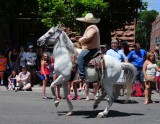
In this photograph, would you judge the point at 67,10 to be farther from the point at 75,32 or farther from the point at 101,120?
the point at 101,120

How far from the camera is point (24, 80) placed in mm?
18609

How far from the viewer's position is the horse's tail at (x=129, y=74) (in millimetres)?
12219

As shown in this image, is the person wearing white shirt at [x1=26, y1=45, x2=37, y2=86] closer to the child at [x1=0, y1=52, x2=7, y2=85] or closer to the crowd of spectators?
the crowd of spectators

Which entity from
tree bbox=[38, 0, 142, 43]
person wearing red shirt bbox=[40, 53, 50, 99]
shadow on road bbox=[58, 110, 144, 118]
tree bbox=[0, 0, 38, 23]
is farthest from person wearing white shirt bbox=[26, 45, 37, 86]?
shadow on road bbox=[58, 110, 144, 118]

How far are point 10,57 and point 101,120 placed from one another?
10603 mm

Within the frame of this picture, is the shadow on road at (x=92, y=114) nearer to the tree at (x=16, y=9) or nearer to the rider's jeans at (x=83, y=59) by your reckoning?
the rider's jeans at (x=83, y=59)

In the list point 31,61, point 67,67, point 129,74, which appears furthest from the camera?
point 31,61

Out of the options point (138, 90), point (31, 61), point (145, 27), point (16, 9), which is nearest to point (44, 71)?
point (138, 90)

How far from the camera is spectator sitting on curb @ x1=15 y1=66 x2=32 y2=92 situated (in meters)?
18.6

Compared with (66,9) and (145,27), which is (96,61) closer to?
(66,9)

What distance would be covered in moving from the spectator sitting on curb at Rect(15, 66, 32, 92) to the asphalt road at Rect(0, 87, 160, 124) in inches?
127

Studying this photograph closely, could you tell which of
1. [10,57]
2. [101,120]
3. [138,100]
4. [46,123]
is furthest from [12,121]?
[10,57]

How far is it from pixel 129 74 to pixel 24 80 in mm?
7347

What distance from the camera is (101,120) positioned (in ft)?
35.4
